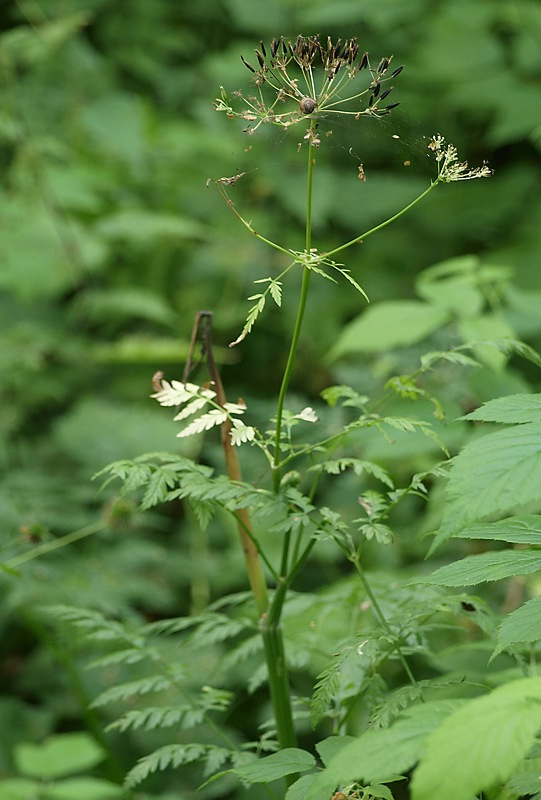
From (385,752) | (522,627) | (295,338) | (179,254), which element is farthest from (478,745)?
(179,254)

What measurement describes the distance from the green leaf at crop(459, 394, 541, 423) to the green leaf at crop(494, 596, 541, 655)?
7.1 inches

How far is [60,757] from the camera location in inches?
65.6

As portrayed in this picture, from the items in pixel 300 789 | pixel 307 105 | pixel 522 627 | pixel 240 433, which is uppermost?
pixel 307 105

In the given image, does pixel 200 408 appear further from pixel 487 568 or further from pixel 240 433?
pixel 487 568

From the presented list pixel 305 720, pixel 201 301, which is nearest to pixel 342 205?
pixel 201 301

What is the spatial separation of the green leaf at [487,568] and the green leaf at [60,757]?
1.08 m

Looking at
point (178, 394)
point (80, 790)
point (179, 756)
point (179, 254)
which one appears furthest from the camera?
point (179, 254)

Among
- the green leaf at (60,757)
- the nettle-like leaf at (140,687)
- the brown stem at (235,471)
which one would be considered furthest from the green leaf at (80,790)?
the brown stem at (235,471)

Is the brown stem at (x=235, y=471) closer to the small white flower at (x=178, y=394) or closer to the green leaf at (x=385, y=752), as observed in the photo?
the small white flower at (x=178, y=394)

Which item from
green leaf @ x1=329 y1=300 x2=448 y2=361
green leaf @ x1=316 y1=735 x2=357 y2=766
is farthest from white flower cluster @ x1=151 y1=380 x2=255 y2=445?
green leaf @ x1=329 y1=300 x2=448 y2=361

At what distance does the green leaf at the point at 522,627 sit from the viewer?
0.77m

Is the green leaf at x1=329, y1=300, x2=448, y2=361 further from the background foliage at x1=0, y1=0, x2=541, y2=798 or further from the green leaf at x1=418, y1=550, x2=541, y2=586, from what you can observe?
the green leaf at x1=418, y1=550, x2=541, y2=586

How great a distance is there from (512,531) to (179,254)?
2.92 metres

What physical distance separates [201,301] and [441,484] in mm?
1913
